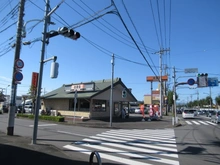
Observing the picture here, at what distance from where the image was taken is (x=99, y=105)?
2864 cm

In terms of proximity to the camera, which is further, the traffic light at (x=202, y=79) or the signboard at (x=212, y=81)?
the signboard at (x=212, y=81)

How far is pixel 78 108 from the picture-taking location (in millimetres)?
28188

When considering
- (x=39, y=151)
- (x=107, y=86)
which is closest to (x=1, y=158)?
(x=39, y=151)

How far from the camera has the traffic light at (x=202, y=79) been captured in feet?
79.8

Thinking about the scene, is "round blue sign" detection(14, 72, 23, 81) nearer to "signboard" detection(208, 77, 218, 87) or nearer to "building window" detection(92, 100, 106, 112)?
"building window" detection(92, 100, 106, 112)

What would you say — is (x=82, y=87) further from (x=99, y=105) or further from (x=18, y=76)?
(x=18, y=76)

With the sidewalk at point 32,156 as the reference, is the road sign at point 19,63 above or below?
above

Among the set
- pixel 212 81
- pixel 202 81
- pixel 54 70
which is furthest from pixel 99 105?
pixel 54 70

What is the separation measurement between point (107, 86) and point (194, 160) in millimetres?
20399

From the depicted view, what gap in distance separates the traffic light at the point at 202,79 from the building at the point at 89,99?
8.56 metres

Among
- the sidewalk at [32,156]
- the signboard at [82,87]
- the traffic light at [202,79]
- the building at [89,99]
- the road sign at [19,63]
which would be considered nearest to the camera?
the sidewalk at [32,156]

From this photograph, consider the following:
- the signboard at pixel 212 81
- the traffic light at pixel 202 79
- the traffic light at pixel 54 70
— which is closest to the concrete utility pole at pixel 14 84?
the traffic light at pixel 54 70

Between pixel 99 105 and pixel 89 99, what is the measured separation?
97.4 inches

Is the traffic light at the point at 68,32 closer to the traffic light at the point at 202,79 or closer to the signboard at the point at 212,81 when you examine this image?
the traffic light at the point at 202,79
